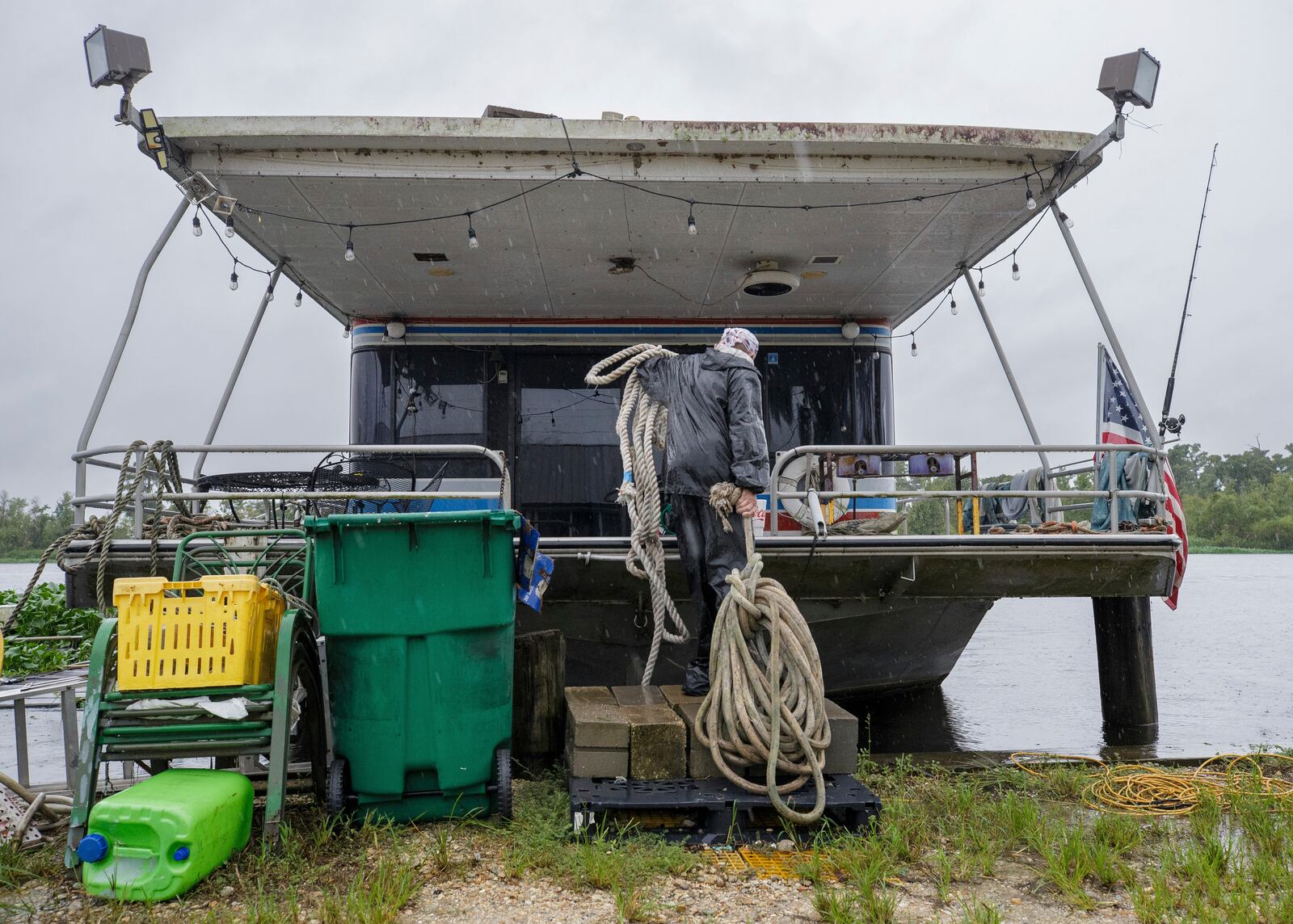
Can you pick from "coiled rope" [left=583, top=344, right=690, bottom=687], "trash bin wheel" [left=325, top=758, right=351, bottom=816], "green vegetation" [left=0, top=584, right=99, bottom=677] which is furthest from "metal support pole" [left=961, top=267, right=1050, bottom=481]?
"green vegetation" [left=0, top=584, right=99, bottom=677]

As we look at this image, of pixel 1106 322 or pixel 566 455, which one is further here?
pixel 566 455

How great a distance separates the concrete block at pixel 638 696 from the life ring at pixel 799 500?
1680mm

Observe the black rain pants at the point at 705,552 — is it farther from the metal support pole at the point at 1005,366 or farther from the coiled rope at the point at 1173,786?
the metal support pole at the point at 1005,366

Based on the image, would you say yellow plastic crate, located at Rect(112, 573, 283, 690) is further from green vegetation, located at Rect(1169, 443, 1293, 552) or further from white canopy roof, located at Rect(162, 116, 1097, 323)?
green vegetation, located at Rect(1169, 443, 1293, 552)

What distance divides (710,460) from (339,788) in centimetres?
208

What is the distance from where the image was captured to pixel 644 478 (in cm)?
479

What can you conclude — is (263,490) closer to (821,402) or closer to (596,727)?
(596,727)

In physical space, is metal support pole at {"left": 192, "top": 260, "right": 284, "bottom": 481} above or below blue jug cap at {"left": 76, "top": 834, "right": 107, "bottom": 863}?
above

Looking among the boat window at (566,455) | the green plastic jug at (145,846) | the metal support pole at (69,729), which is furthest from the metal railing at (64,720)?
the boat window at (566,455)

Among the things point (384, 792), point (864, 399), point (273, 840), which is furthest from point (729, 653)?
point (864, 399)

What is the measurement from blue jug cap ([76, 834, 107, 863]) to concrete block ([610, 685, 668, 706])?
1976mm

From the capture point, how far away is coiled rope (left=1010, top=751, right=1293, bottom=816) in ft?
13.1

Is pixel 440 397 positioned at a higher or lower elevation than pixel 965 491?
higher

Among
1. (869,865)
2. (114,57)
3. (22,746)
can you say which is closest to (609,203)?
(114,57)
